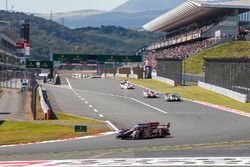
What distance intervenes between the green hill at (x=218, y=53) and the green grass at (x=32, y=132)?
3425 inches

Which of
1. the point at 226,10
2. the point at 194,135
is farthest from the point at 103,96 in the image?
the point at 226,10

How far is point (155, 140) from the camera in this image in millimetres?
43188

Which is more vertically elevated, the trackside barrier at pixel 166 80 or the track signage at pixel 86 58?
the track signage at pixel 86 58

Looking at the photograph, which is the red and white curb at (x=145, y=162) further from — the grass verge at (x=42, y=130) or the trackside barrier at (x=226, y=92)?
the trackside barrier at (x=226, y=92)

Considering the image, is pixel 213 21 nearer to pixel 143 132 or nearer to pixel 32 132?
pixel 32 132

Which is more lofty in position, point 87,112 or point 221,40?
point 221,40

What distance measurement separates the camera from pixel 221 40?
155 m

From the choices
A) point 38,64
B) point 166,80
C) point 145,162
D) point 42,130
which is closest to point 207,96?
point 166,80

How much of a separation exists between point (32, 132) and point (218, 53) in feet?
330

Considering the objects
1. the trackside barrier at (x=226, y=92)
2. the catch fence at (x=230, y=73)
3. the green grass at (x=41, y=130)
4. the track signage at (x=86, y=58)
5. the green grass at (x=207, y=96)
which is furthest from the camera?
the track signage at (x=86, y=58)

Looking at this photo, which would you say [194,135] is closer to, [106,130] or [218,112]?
[106,130]

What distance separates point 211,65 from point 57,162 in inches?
2904

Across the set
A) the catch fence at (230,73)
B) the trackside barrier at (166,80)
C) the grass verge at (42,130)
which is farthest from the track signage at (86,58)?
the grass verge at (42,130)

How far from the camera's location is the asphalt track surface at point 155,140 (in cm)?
3634
